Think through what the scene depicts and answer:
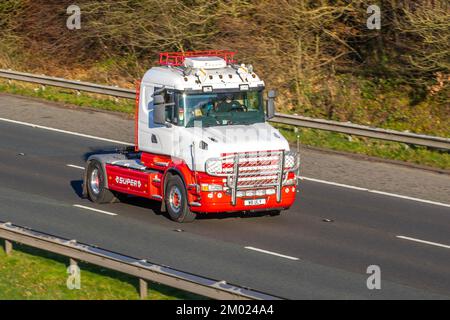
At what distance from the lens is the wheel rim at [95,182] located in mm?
19312

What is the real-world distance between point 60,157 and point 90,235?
289 inches

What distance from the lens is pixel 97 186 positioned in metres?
19.4

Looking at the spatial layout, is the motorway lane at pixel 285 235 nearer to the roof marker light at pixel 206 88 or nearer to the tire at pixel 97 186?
the tire at pixel 97 186

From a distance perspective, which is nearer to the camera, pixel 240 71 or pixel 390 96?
pixel 240 71

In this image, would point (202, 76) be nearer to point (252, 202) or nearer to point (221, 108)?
point (221, 108)

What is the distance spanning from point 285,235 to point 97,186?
4393 mm

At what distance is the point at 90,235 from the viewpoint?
54.7 ft

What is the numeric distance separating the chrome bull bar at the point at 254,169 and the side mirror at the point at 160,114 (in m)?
1.20

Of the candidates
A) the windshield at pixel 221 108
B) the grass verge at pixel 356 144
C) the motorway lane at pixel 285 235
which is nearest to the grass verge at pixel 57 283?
the motorway lane at pixel 285 235

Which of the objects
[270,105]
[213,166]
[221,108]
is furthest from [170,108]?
[270,105]

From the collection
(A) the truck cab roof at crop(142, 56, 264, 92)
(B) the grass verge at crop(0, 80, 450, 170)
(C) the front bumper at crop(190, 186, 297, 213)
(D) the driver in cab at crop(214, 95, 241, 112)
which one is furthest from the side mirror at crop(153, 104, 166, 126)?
(B) the grass verge at crop(0, 80, 450, 170)

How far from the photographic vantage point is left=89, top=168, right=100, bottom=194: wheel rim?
63.4 feet
